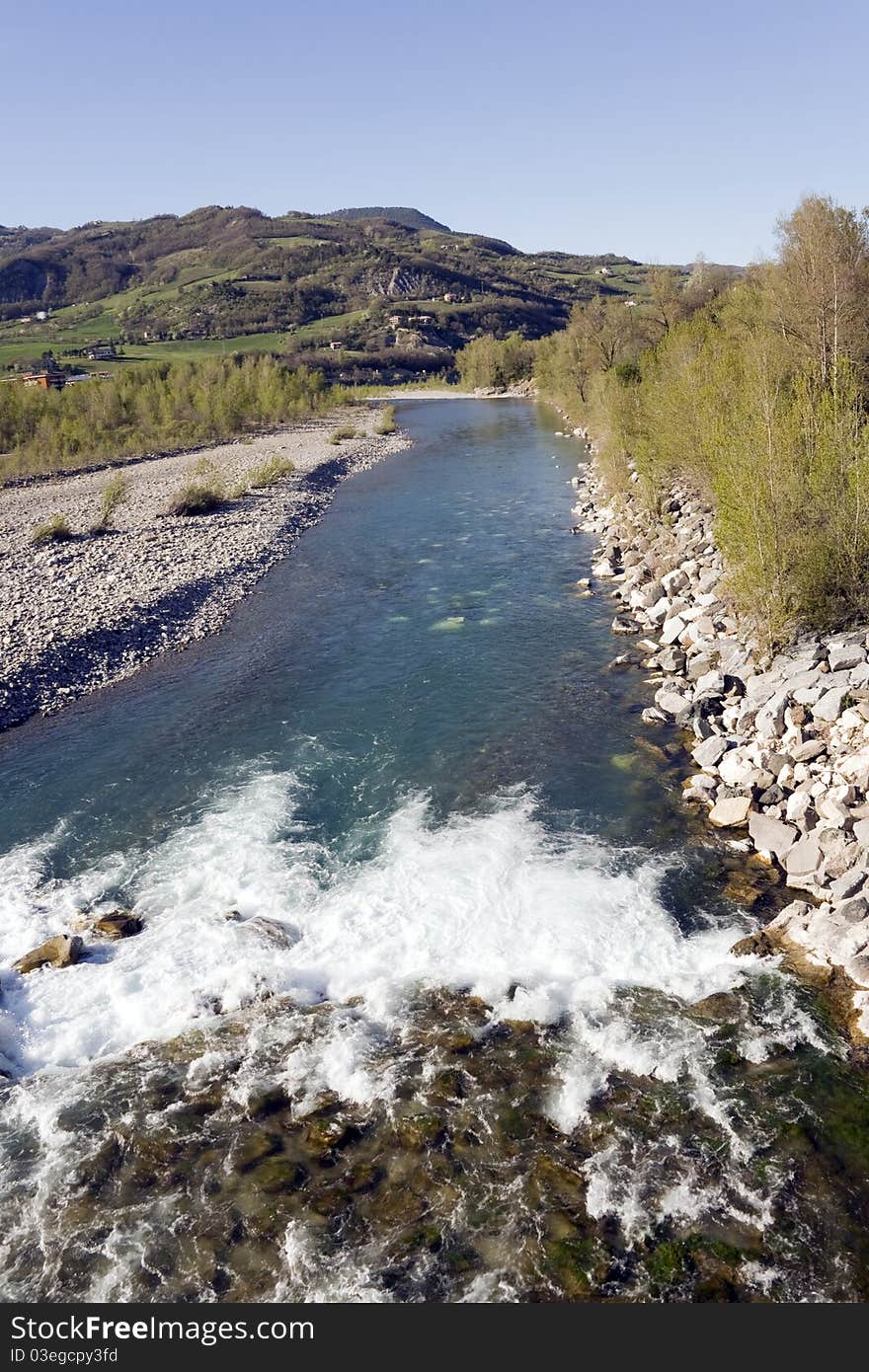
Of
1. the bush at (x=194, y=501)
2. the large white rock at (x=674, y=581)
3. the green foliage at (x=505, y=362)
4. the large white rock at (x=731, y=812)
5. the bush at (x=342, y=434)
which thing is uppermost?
the green foliage at (x=505, y=362)

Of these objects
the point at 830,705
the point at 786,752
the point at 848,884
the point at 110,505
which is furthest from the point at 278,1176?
the point at 110,505

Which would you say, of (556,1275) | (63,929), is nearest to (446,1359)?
(556,1275)

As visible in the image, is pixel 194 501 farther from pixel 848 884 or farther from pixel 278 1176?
pixel 278 1176

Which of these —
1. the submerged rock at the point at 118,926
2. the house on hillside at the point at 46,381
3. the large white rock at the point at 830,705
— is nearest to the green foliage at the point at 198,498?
the submerged rock at the point at 118,926

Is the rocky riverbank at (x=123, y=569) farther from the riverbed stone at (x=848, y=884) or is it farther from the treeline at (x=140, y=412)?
the riverbed stone at (x=848, y=884)

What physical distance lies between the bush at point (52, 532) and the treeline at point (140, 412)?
2741 centimetres

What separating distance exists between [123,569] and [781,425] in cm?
3078

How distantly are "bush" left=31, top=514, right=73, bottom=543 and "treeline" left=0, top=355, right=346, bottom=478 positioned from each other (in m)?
27.4

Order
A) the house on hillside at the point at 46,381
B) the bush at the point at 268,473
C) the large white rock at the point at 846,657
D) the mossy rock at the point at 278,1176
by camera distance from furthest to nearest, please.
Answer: the house on hillside at the point at 46,381, the bush at the point at 268,473, the large white rock at the point at 846,657, the mossy rock at the point at 278,1176

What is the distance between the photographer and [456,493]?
203 feet

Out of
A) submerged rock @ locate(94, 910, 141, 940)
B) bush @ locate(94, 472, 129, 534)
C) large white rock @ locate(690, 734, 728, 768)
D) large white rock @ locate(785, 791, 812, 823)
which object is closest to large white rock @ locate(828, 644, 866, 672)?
large white rock @ locate(690, 734, 728, 768)

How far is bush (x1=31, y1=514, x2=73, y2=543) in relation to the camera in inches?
1769

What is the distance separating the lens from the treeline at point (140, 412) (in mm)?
75875

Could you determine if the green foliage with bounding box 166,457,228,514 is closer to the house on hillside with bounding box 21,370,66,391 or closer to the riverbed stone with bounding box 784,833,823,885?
the riverbed stone with bounding box 784,833,823,885
